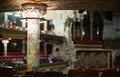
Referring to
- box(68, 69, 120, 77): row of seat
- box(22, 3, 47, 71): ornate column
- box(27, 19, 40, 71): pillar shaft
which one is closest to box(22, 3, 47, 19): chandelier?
box(22, 3, 47, 71): ornate column

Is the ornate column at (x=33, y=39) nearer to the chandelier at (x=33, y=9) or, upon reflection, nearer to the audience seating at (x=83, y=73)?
the chandelier at (x=33, y=9)

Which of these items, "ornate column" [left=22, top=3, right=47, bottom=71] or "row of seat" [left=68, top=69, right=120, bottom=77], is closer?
"row of seat" [left=68, top=69, right=120, bottom=77]

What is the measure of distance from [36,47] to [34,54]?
10.2 inches

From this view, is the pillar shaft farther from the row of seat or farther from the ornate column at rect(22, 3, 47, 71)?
the row of seat

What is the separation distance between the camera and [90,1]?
9414 millimetres

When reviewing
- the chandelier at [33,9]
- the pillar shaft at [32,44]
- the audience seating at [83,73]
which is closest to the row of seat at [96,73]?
the audience seating at [83,73]

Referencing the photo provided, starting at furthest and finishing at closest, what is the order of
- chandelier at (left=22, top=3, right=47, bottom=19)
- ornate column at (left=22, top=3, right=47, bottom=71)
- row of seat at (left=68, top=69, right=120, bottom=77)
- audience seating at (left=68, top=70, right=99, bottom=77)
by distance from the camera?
ornate column at (left=22, top=3, right=47, bottom=71) < chandelier at (left=22, top=3, right=47, bottom=19) < audience seating at (left=68, top=70, right=99, bottom=77) < row of seat at (left=68, top=69, right=120, bottom=77)

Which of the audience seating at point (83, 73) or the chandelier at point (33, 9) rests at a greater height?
the chandelier at point (33, 9)

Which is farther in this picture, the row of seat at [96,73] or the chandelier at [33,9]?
the chandelier at [33,9]

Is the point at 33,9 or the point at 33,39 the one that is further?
the point at 33,39

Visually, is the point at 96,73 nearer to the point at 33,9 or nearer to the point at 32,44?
the point at 33,9

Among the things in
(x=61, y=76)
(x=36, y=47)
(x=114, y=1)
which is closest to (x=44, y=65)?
(x=36, y=47)

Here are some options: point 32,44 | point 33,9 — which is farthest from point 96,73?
point 32,44

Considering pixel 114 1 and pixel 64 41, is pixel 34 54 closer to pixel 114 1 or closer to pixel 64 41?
pixel 114 1
